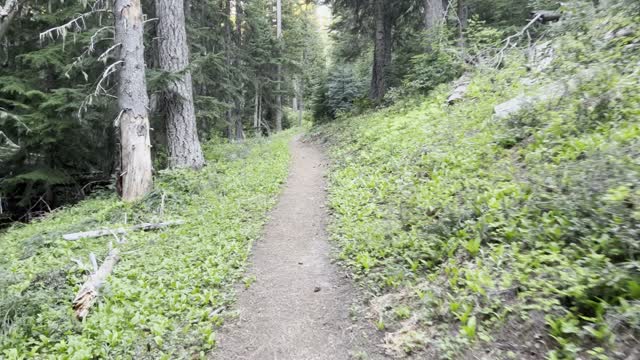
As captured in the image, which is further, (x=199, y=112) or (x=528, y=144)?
(x=199, y=112)

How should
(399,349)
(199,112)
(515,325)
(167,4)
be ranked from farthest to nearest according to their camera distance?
(199,112)
(167,4)
(399,349)
(515,325)

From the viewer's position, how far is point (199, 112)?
1407 centimetres

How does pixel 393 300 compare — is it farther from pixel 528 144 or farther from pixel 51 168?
pixel 51 168

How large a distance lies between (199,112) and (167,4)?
3940 millimetres

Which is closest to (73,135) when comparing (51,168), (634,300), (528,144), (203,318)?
(51,168)

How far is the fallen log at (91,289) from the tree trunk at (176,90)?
5.85 m

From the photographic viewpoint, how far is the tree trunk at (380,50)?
17.5 m

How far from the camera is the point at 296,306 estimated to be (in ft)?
17.0

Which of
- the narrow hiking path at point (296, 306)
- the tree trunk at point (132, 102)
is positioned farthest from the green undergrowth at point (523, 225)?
the tree trunk at point (132, 102)

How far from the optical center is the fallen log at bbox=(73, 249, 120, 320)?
4807 millimetres

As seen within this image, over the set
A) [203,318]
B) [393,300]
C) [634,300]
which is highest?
[634,300]

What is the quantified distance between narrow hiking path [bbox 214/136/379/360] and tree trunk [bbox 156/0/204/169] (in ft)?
16.8

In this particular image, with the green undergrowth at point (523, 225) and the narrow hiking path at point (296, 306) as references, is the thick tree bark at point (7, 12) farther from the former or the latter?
the green undergrowth at point (523, 225)

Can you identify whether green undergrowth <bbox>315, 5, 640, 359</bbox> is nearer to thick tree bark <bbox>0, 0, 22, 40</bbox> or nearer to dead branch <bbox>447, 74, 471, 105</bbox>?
dead branch <bbox>447, 74, 471, 105</bbox>
